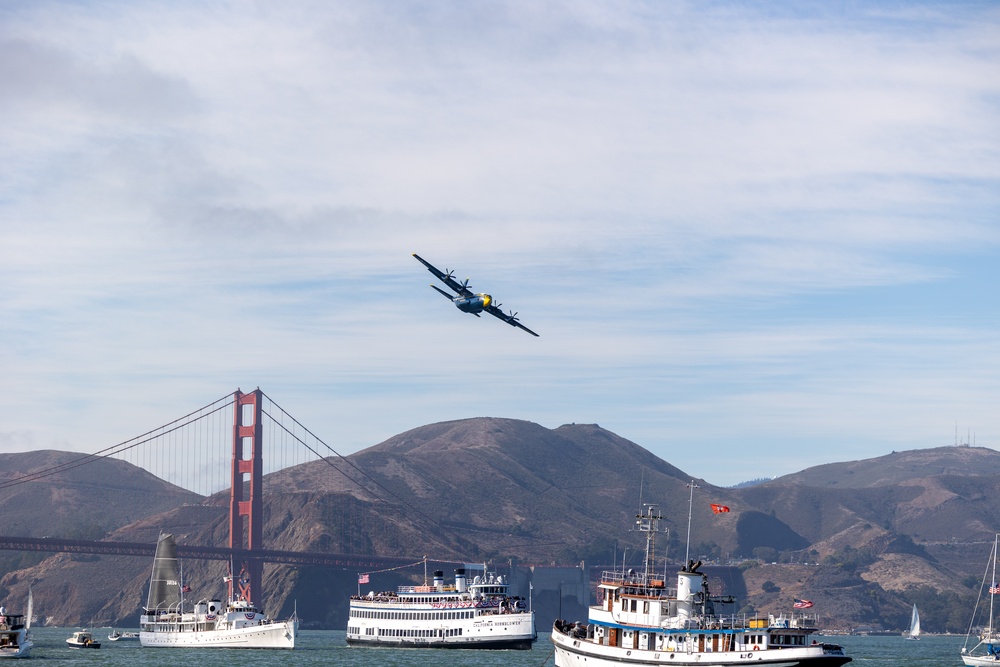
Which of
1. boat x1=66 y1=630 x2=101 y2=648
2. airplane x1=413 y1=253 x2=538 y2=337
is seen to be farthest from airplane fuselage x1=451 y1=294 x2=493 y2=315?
boat x1=66 y1=630 x2=101 y2=648

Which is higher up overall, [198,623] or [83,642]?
[198,623]

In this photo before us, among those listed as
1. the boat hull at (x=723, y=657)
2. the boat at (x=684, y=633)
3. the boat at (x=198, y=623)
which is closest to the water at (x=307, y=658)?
the boat at (x=198, y=623)

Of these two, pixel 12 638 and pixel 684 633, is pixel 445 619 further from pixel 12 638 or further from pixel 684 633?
pixel 684 633

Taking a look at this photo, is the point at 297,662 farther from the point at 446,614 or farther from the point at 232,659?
the point at 446,614

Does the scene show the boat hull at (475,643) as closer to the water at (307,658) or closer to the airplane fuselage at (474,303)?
the water at (307,658)

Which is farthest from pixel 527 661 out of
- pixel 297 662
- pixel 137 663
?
pixel 137 663

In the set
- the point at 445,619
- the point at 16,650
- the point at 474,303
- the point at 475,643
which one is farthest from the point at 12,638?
the point at 474,303

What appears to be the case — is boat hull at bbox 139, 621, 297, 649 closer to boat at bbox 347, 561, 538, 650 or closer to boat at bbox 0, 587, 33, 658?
boat at bbox 347, 561, 538, 650
